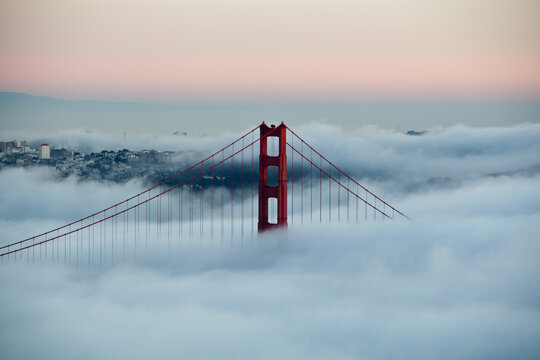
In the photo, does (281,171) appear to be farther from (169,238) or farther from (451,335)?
(169,238)

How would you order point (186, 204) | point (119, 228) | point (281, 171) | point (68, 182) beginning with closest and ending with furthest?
point (281, 171) → point (119, 228) → point (186, 204) → point (68, 182)

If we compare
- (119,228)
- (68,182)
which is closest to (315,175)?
(119,228)

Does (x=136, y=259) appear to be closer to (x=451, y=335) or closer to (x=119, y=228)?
(x=451, y=335)

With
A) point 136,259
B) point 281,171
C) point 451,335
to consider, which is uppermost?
point 281,171

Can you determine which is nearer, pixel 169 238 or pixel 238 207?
pixel 169 238

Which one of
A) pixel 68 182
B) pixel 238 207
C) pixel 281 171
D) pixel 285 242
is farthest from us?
pixel 68 182

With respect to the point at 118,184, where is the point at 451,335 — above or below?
below

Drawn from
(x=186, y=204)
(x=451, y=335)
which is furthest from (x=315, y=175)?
(x=451, y=335)
